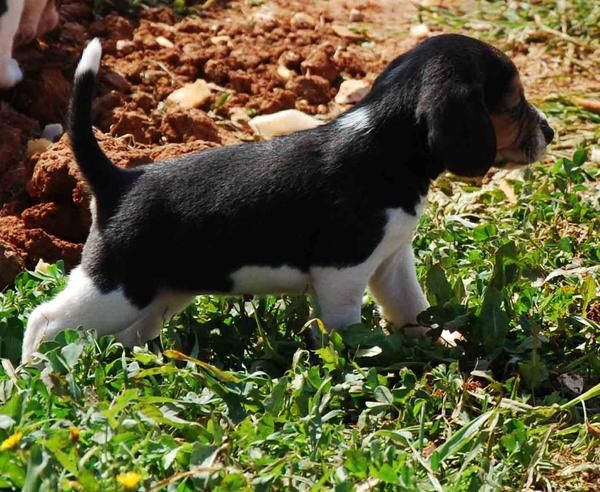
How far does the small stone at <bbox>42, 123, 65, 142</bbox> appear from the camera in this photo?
24.3ft

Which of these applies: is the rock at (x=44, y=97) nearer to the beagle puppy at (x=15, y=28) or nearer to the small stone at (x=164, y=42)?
the beagle puppy at (x=15, y=28)

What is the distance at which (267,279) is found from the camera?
5191mm

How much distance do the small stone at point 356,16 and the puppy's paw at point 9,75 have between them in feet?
10.1

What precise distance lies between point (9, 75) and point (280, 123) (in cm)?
173

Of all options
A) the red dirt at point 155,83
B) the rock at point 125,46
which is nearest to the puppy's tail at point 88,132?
the red dirt at point 155,83

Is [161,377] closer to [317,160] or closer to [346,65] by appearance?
[317,160]

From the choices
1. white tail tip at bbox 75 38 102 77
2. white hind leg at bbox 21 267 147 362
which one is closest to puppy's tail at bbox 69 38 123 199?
white tail tip at bbox 75 38 102 77

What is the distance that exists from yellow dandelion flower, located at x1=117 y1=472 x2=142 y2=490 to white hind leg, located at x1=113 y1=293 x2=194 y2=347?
1.49 meters

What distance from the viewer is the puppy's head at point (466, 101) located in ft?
16.1

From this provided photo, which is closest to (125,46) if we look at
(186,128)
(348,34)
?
(186,128)

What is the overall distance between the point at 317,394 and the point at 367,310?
1219 millimetres

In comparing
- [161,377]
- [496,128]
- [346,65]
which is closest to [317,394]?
[161,377]

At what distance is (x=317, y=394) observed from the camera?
4641 mm

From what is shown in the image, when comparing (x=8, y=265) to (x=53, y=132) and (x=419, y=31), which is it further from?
(x=419, y=31)
